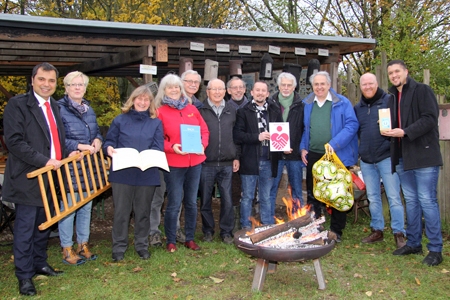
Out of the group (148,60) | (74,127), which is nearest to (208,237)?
(74,127)

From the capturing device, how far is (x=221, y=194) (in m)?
5.98

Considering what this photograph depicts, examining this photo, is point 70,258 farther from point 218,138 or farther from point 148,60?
point 148,60

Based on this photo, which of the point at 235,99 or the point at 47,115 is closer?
the point at 47,115

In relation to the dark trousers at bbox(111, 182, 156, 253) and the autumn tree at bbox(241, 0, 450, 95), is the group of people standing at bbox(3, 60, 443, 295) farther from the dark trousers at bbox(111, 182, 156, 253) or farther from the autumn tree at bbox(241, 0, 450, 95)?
the autumn tree at bbox(241, 0, 450, 95)

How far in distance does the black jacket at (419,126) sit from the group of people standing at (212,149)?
0.01 meters

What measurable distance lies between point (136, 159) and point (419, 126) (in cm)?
304

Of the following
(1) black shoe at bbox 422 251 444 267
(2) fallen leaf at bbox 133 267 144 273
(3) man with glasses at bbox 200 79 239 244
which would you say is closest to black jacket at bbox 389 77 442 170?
(1) black shoe at bbox 422 251 444 267

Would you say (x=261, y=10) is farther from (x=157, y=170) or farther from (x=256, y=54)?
(x=157, y=170)

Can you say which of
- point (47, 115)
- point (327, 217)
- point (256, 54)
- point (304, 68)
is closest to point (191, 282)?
point (47, 115)

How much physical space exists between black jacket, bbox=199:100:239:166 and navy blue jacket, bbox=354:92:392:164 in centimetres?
162

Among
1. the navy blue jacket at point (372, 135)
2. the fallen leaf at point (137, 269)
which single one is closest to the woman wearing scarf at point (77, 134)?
the fallen leaf at point (137, 269)

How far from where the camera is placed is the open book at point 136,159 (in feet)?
16.3

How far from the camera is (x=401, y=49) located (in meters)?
12.4

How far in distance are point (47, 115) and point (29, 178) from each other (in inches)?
25.6
